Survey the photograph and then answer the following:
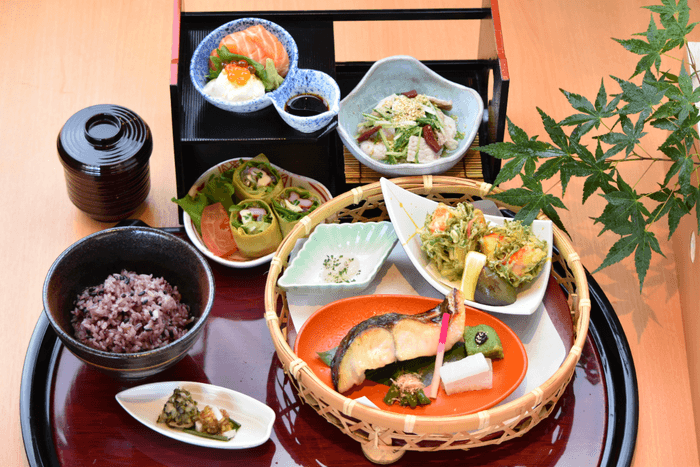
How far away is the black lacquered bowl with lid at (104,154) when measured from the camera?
5.48 feet

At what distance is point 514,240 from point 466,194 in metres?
0.20

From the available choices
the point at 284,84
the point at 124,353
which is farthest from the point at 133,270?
the point at 284,84

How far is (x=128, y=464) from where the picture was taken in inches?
54.9

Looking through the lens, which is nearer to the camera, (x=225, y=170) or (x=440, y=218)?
(x=440, y=218)

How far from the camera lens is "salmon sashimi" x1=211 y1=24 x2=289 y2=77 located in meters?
1.74

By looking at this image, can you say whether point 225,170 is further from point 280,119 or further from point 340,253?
point 340,253

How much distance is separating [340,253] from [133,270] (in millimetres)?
464

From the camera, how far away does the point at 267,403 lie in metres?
1.49

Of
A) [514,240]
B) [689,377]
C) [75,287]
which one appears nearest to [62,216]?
[75,287]

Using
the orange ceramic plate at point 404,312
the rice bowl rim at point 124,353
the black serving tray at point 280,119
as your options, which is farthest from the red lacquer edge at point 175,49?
the orange ceramic plate at point 404,312

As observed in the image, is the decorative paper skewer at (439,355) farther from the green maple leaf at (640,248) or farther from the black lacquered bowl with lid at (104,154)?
the black lacquered bowl with lid at (104,154)

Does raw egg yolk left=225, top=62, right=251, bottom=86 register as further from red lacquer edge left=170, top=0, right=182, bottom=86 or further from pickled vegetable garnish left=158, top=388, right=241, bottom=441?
pickled vegetable garnish left=158, top=388, right=241, bottom=441

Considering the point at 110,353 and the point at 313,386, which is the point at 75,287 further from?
the point at 313,386

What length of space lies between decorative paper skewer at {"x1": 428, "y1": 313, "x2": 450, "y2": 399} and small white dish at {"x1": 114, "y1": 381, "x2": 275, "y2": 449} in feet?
1.04
